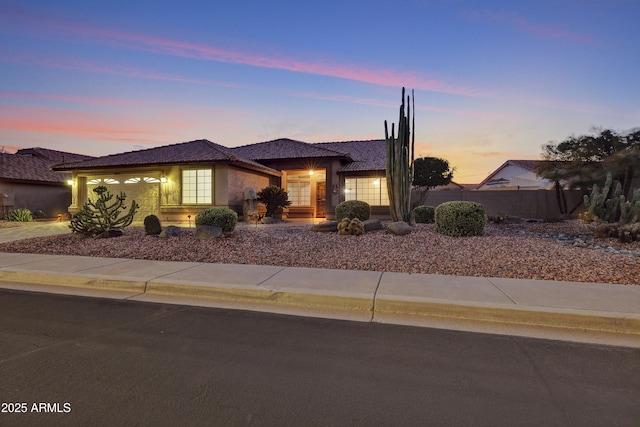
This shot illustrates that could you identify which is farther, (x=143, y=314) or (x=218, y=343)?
(x=143, y=314)

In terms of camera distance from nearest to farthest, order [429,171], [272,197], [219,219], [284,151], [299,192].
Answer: [219,219]
[272,197]
[284,151]
[299,192]
[429,171]

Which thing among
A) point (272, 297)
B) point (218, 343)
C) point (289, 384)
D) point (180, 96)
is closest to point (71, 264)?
point (272, 297)

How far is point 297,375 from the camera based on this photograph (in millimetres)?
2809

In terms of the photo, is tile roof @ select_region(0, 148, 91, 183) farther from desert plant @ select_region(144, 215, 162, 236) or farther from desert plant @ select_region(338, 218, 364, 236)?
desert plant @ select_region(338, 218, 364, 236)

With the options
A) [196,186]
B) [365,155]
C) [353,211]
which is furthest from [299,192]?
[353,211]

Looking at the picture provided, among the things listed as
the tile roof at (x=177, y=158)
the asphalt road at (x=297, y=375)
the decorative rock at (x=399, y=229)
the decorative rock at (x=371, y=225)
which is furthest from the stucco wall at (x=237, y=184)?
the asphalt road at (x=297, y=375)

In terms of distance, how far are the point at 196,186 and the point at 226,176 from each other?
2.04m

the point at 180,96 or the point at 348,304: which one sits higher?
the point at 180,96

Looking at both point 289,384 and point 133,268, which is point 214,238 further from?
point 289,384

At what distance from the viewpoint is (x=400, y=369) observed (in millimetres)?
2920

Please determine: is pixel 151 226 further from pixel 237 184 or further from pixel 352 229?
pixel 237 184

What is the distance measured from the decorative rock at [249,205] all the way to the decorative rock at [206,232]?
6411mm

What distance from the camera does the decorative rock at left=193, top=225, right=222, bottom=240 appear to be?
31.3 feet

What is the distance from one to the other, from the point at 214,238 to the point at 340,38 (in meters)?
9.80
